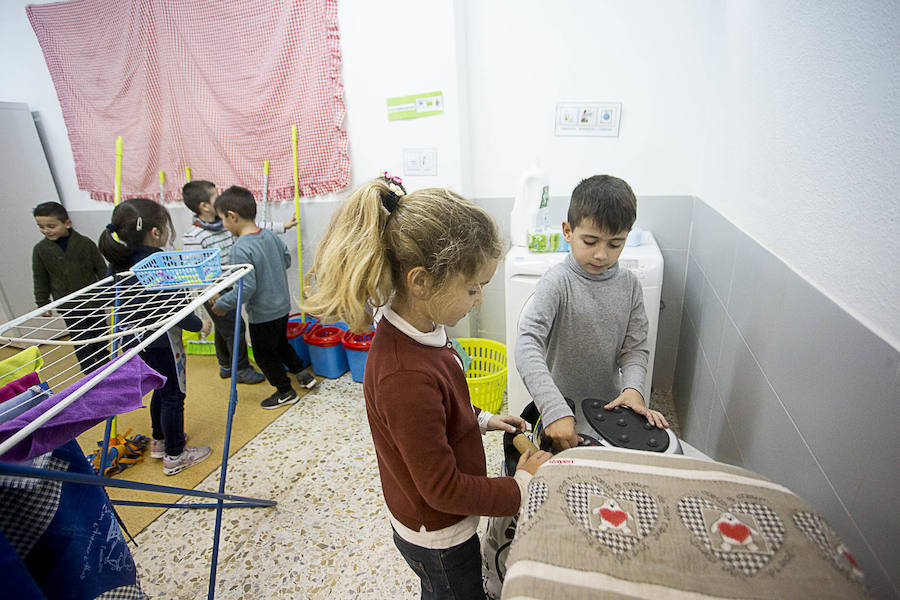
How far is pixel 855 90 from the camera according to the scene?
0.53 meters

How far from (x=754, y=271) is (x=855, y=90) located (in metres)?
0.43

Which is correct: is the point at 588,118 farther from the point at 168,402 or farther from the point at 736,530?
the point at 168,402

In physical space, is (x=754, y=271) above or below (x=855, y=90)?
below

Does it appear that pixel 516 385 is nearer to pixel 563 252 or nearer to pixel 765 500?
pixel 563 252

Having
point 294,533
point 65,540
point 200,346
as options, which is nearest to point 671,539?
point 65,540

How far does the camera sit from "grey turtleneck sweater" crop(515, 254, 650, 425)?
111cm

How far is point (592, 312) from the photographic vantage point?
1122 millimetres

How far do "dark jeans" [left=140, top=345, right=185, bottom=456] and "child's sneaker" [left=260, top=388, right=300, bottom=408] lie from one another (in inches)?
17.4

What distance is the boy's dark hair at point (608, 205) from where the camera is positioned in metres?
1.01

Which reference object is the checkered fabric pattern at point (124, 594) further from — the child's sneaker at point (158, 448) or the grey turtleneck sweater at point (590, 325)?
the child's sneaker at point (158, 448)

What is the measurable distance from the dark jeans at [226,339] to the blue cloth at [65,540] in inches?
60.4

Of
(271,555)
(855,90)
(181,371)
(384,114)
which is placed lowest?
(271,555)

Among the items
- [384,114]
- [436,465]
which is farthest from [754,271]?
[384,114]

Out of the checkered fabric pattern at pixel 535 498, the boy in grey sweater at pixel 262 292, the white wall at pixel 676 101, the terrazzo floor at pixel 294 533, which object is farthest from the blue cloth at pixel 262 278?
the checkered fabric pattern at pixel 535 498
